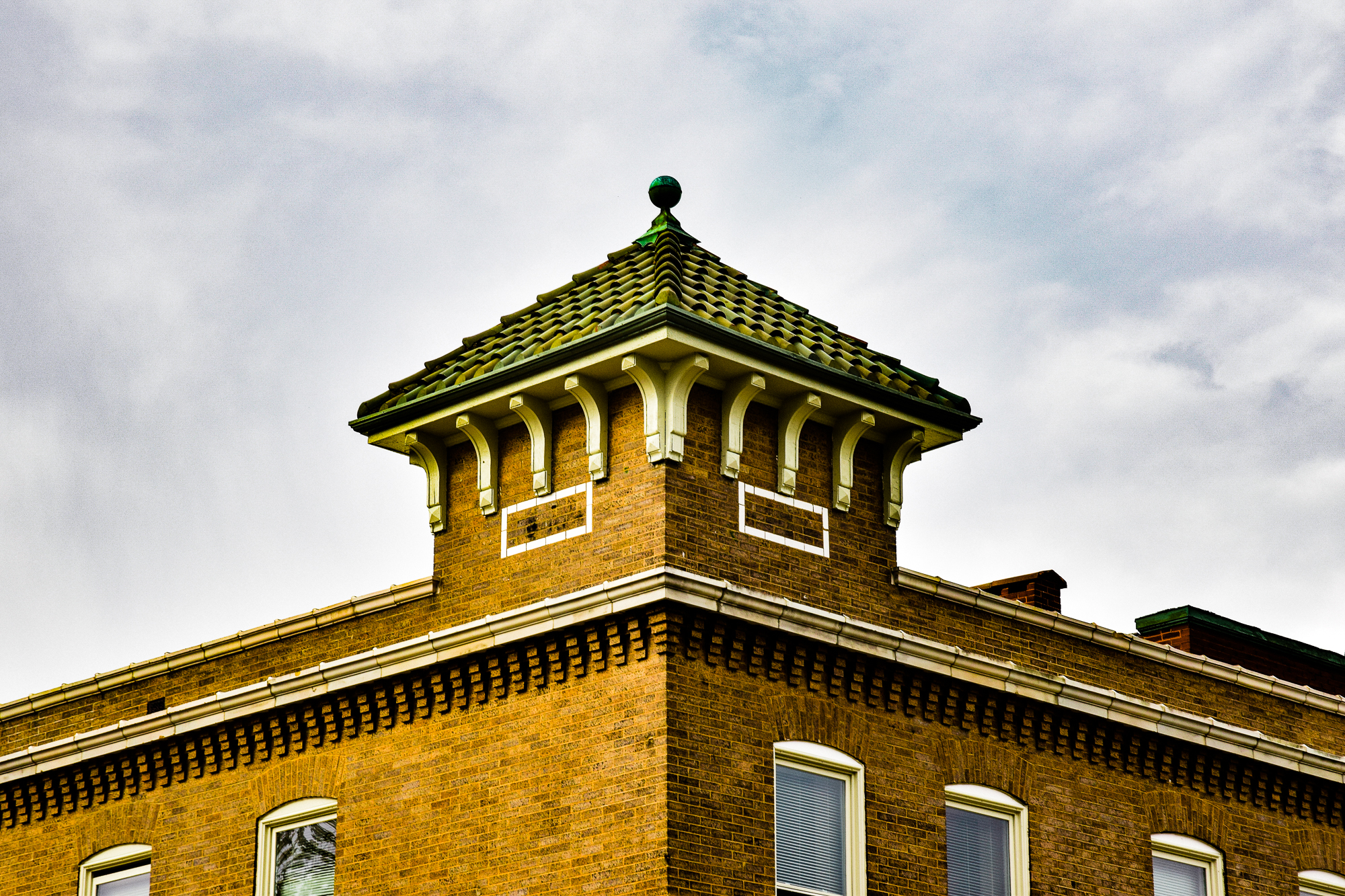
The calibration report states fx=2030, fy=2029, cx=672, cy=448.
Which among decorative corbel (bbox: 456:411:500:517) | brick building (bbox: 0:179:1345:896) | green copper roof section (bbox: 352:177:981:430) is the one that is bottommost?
brick building (bbox: 0:179:1345:896)

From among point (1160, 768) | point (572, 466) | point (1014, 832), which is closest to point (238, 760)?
point (572, 466)

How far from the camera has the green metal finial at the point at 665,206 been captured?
22422 mm

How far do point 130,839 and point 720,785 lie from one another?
7.98m

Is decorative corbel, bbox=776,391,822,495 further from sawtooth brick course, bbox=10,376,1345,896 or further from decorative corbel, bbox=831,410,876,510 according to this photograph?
decorative corbel, bbox=831,410,876,510

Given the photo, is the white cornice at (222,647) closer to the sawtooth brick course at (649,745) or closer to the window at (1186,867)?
the sawtooth brick course at (649,745)

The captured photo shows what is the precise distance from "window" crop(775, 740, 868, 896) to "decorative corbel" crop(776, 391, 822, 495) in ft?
8.75

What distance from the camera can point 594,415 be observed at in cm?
2008

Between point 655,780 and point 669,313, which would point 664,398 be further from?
point 655,780

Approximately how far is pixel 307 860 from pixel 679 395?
6541 mm

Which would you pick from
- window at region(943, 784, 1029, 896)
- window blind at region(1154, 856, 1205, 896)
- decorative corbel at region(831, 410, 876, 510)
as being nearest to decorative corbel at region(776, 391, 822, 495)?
decorative corbel at region(831, 410, 876, 510)

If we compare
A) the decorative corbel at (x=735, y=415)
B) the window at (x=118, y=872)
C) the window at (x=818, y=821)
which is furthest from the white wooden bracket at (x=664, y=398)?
the window at (x=118, y=872)

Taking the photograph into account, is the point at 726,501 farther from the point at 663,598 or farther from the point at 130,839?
the point at 130,839

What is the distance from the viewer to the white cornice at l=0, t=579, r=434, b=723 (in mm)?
21562

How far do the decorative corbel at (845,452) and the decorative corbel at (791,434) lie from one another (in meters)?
0.52
